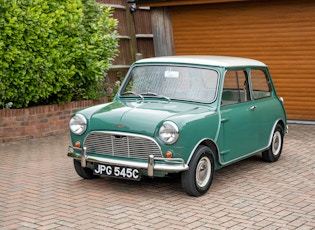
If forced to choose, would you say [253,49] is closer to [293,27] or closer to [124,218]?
[293,27]

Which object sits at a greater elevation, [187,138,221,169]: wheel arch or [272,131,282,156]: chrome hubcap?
[187,138,221,169]: wheel arch

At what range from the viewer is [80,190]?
269 inches

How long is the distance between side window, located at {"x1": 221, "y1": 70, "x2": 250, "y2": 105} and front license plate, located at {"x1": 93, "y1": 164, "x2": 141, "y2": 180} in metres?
1.59

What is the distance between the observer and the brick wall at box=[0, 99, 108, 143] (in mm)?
10477

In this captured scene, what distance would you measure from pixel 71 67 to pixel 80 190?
4.65 meters

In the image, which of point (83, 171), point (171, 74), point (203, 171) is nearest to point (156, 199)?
point (203, 171)

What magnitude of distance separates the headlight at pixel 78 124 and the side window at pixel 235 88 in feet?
5.78

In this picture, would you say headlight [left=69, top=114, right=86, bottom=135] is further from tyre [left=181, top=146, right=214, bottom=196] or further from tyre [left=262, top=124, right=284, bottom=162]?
tyre [left=262, top=124, right=284, bottom=162]

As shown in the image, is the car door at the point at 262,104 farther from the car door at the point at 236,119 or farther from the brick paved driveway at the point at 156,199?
the brick paved driveway at the point at 156,199

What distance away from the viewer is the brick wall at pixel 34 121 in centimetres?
1048

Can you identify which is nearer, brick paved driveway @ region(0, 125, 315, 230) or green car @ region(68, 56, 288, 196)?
brick paved driveway @ region(0, 125, 315, 230)

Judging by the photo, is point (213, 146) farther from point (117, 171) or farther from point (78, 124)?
point (78, 124)

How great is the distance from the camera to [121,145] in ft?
21.5

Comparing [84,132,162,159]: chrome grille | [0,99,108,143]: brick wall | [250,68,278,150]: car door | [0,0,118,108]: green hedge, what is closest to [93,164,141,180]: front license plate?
[84,132,162,159]: chrome grille
